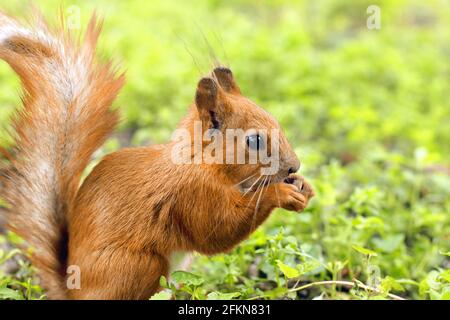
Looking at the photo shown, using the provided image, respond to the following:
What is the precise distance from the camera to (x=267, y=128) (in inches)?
91.7

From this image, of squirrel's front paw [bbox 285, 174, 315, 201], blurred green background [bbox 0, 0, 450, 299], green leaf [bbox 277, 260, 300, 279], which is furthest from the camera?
blurred green background [bbox 0, 0, 450, 299]

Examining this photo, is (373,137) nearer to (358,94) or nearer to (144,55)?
(358,94)

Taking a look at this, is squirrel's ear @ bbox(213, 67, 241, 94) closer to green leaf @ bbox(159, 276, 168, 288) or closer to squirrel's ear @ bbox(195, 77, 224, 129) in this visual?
squirrel's ear @ bbox(195, 77, 224, 129)

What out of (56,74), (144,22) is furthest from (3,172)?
(144,22)

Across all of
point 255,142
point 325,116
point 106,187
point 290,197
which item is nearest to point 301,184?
point 290,197

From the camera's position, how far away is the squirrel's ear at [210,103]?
2.29m

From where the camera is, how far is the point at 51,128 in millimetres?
2283

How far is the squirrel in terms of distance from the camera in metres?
2.28

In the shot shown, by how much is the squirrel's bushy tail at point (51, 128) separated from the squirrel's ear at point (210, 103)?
12.3 inches

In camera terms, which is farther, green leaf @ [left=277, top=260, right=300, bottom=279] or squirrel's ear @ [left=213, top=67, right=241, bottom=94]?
squirrel's ear @ [left=213, top=67, right=241, bottom=94]

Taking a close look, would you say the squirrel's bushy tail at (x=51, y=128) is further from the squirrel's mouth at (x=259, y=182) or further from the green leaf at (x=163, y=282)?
the squirrel's mouth at (x=259, y=182)

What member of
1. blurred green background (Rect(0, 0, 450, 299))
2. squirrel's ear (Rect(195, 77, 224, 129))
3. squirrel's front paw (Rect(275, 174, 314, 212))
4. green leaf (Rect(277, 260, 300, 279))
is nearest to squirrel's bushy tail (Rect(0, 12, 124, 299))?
blurred green background (Rect(0, 0, 450, 299))

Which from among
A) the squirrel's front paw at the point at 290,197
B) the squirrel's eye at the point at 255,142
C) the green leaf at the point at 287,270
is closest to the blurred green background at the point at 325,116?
the green leaf at the point at 287,270

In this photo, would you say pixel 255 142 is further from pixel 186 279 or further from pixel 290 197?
pixel 186 279
